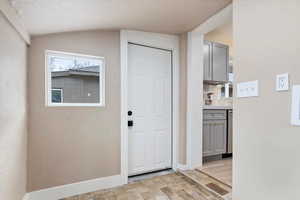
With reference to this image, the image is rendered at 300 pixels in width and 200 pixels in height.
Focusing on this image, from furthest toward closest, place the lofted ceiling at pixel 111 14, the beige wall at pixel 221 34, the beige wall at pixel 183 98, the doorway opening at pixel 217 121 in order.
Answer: the beige wall at pixel 221 34, the doorway opening at pixel 217 121, the beige wall at pixel 183 98, the lofted ceiling at pixel 111 14

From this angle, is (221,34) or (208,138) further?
(221,34)

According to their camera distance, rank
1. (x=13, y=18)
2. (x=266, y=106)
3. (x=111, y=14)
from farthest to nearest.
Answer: (x=111, y=14) < (x=13, y=18) < (x=266, y=106)

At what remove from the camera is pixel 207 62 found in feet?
10.2

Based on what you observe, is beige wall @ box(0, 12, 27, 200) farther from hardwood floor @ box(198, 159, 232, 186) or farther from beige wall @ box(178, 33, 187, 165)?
hardwood floor @ box(198, 159, 232, 186)

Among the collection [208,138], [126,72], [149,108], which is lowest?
[208,138]

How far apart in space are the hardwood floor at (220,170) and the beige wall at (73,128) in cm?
141

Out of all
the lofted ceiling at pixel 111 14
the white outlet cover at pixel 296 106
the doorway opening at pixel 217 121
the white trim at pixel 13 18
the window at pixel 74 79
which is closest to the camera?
the white outlet cover at pixel 296 106

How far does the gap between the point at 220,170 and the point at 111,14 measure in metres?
2.71

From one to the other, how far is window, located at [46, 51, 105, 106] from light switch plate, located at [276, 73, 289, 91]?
197 centimetres

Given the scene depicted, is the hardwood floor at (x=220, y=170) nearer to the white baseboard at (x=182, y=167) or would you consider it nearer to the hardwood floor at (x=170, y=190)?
the hardwood floor at (x=170, y=190)

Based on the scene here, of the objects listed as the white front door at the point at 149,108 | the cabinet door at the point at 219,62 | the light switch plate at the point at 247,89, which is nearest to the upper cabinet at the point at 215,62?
the cabinet door at the point at 219,62

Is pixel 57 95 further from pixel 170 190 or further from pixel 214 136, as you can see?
pixel 214 136

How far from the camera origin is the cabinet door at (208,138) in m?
2.89

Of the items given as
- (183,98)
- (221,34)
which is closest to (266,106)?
(183,98)
